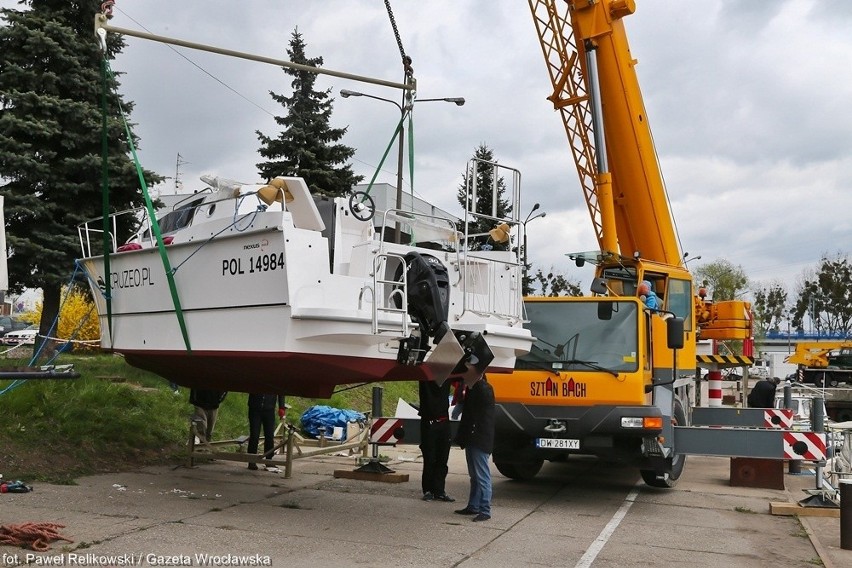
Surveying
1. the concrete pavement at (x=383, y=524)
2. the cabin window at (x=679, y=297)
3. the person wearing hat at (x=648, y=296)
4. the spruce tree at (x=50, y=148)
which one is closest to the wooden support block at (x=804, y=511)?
→ the concrete pavement at (x=383, y=524)

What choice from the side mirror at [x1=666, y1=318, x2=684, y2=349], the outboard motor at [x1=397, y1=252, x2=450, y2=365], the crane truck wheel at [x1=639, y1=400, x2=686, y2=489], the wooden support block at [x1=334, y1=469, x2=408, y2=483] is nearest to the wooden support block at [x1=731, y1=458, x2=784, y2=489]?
the crane truck wheel at [x1=639, y1=400, x2=686, y2=489]

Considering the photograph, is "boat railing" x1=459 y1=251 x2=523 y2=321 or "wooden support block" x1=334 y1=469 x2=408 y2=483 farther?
"wooden support block" x1=334 y1=469 x2=408 y2=483

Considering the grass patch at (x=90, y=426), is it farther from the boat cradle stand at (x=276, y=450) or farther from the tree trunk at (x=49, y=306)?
the tree trunk at (x=49, y=306)

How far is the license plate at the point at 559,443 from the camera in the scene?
916cm

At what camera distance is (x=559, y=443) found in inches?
363

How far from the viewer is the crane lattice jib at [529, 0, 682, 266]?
13891 millimetres

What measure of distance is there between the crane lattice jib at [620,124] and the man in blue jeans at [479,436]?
574 cm

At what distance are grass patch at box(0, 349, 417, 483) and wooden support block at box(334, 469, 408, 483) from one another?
3.50ft

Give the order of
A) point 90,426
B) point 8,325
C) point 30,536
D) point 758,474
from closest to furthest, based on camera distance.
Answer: point 30,536
point 90,426
point 758,474
point 8,325

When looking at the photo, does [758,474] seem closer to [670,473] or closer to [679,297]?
[670,473]

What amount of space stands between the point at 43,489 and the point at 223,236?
3.26 meters

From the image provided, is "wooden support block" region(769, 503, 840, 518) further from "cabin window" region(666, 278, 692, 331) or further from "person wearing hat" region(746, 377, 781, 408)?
"person wearing hat" region(746, 377, 781, 408)

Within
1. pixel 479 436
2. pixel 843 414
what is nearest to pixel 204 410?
pixel 479 436

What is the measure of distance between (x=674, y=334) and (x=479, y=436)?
8.29ft
